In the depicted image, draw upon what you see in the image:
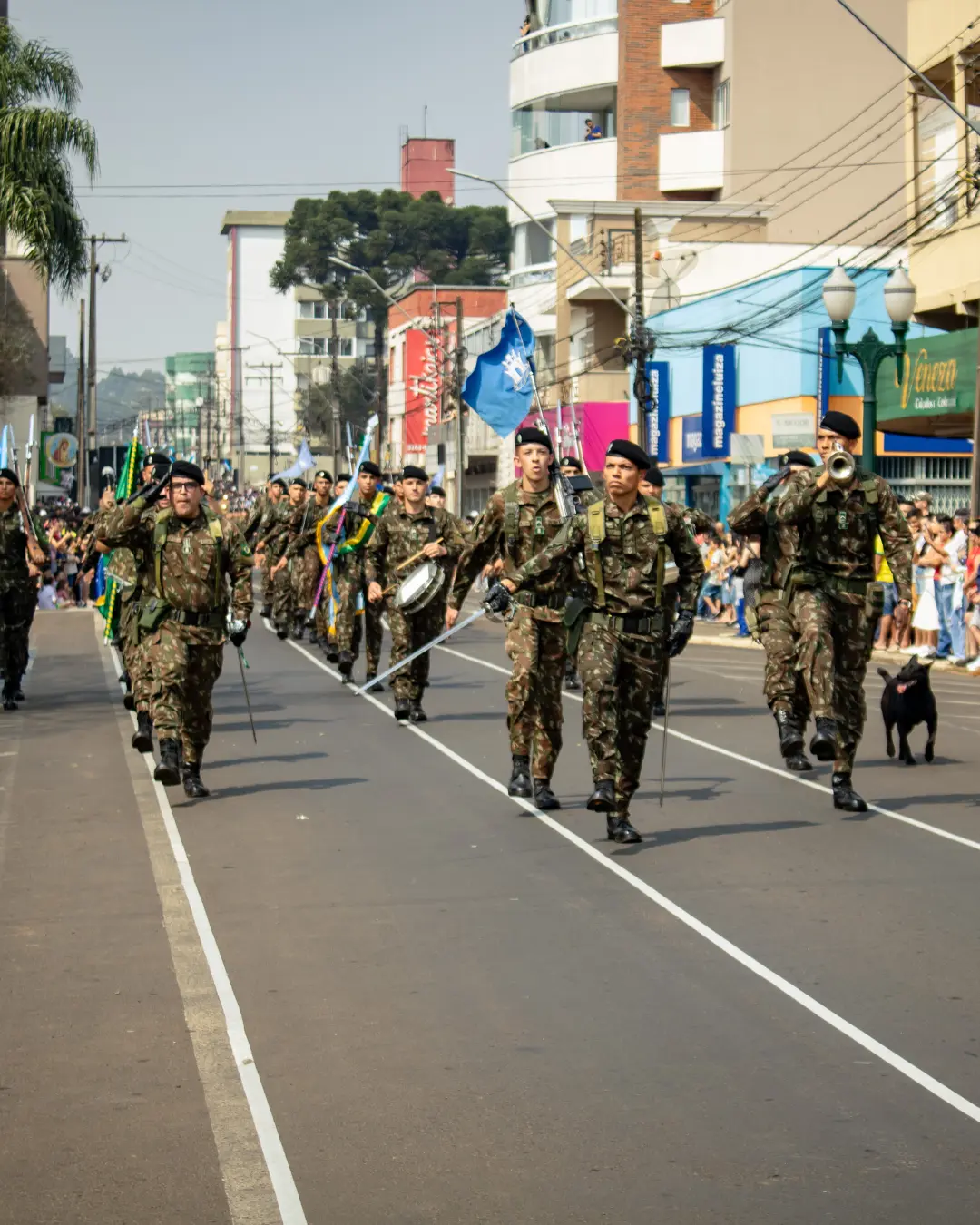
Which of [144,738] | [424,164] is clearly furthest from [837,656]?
[424,164]

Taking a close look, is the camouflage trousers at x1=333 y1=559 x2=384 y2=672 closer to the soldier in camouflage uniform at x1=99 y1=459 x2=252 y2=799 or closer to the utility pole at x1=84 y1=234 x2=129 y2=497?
the soldier in camouflage uniform at x1=99 y1=459 x2=252 y2=799

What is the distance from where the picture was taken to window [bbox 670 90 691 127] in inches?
2351

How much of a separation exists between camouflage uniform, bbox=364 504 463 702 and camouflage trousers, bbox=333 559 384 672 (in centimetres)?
130

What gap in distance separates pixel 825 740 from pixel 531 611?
1904 millimetres

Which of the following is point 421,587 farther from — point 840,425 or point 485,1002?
point 485,1002

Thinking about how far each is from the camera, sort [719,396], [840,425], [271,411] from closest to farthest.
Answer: [840,425], [719,396], [271,411]

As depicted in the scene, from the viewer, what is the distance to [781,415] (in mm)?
26250

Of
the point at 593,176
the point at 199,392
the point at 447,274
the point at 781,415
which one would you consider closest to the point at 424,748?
the point at 781,415

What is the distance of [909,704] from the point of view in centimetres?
1330

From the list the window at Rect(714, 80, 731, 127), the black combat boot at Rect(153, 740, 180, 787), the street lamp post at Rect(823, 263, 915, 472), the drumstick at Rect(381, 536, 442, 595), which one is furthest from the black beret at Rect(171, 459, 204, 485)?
the window at Rect(714, 80, 731, 127)

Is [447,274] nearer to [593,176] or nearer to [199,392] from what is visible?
[593,176]

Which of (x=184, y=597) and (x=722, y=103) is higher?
(x=722, y=103)

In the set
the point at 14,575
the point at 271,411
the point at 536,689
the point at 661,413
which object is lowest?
the point at 536,689

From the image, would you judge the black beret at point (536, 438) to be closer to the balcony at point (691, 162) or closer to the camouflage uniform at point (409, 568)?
the camouflage uniform at point (409, 568)
